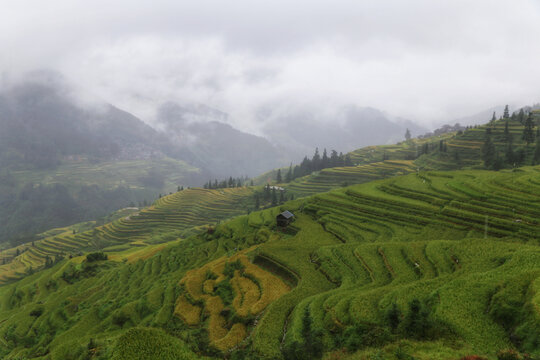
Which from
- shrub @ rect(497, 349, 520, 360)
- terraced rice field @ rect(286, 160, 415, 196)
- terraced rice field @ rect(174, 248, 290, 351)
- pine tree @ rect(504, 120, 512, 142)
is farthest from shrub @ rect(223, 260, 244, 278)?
pine tree @ rect(504, 120, 512, 142)

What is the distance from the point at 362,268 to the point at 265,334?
38.7 feet

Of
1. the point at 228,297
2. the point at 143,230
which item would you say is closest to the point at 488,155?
the point at 228,297

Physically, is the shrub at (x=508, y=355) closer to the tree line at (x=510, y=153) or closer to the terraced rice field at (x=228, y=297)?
the terraced rice field at (x=228, y=297)

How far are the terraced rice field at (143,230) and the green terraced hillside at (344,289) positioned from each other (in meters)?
43.6

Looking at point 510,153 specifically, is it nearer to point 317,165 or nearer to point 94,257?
point 317,165

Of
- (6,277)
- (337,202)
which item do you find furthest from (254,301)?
(6,277)

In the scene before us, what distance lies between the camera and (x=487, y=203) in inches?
1268

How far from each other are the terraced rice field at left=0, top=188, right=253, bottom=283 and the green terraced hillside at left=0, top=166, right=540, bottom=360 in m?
43.6

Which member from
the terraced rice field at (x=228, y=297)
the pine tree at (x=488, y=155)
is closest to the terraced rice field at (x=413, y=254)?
the terraced rice field at (x=228, y=297)

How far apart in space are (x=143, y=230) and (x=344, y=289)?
93653 millimetres

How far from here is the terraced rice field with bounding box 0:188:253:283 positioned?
87.4 metres

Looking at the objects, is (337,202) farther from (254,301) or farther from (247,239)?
(254,301)

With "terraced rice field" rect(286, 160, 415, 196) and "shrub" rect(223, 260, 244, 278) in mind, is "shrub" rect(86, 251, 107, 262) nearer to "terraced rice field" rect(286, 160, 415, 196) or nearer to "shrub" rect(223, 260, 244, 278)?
"shrub" rect(223, 260, 244, 278)

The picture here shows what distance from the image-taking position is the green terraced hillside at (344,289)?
1467 centimetres
